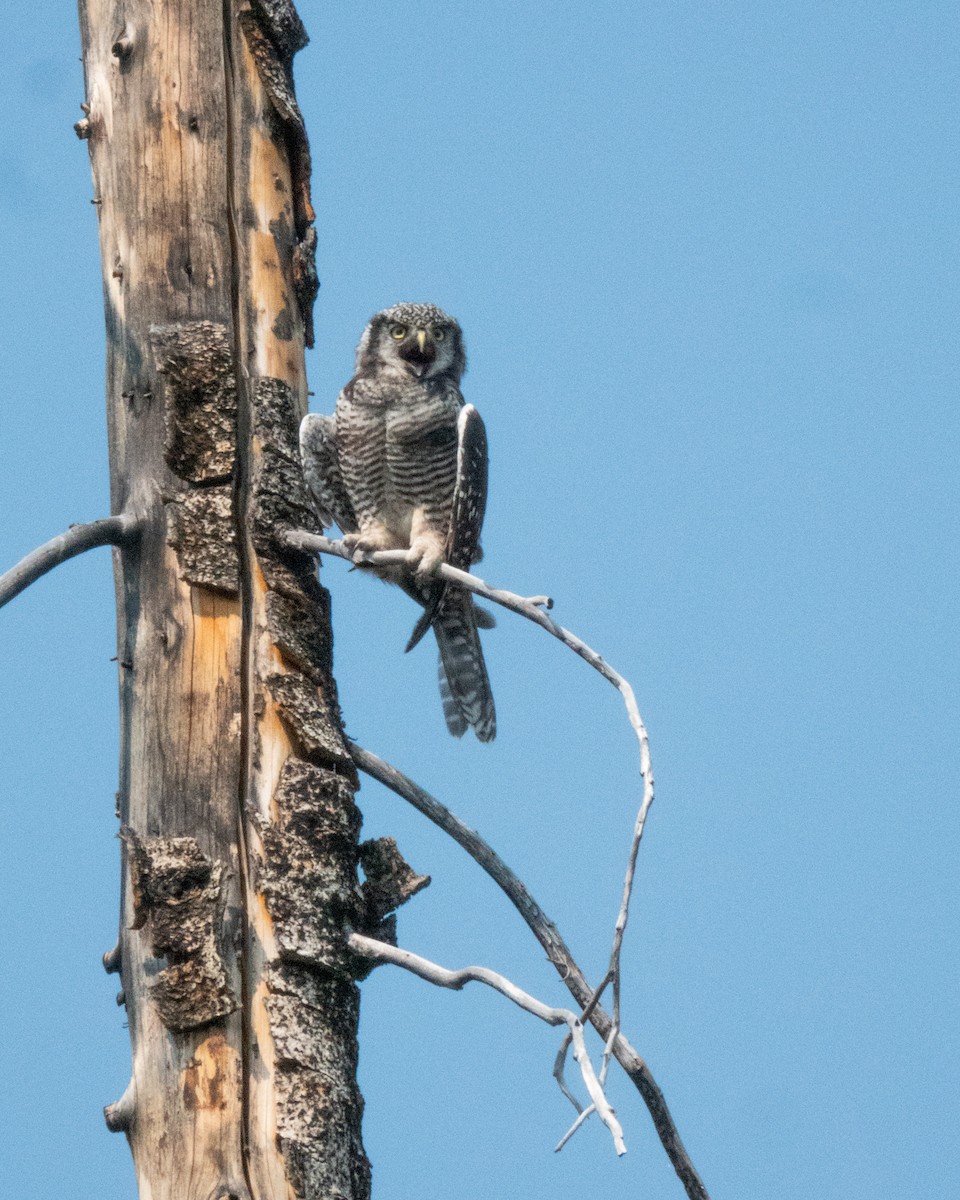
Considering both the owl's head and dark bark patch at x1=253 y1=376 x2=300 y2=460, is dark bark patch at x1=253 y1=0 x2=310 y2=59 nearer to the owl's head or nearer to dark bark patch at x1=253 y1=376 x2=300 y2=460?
dark bark patch at x1=253 y1=376 x2=300 y2=460

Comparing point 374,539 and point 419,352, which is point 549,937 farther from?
point 419,352

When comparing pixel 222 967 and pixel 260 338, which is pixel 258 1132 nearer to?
pixel 222 967

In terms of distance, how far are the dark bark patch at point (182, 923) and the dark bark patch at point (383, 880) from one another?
15.2 inches

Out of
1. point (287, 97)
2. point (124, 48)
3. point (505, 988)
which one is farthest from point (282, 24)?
point (505, 988)

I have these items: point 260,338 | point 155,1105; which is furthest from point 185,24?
point 155,1105

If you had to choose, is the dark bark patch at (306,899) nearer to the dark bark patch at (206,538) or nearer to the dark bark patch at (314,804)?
the dark bark patch at (314,804)

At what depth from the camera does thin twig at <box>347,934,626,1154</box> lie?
2.33 m

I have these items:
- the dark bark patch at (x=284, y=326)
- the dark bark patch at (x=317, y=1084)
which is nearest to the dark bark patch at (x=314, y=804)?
the dark bark patch at (x=317, y=1084)

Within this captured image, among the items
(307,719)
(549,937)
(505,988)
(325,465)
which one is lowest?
(505,988)

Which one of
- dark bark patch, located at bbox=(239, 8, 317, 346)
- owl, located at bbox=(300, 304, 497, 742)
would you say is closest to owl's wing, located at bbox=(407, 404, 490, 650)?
owl, located at bbox=(300, 304, 497, 742)

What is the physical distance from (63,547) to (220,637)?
391 mm

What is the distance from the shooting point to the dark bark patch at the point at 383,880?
10.9 ft

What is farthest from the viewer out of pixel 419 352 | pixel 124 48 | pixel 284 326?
pixel 419 352

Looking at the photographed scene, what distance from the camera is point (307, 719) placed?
325cm
